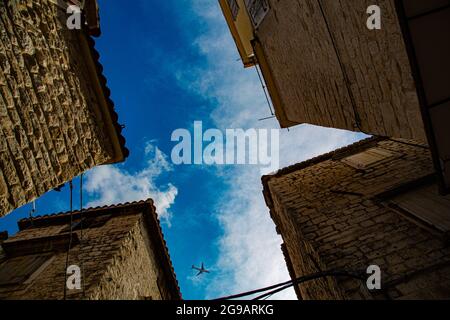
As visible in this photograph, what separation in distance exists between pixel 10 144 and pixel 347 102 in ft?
14.0

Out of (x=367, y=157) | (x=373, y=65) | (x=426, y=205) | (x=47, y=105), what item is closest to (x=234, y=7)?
(x=367, y=157)

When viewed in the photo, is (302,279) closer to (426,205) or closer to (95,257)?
(426,205)

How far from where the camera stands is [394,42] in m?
2.93

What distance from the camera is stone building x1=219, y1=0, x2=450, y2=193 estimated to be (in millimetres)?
→ 2594

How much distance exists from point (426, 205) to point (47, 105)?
587 centimetres

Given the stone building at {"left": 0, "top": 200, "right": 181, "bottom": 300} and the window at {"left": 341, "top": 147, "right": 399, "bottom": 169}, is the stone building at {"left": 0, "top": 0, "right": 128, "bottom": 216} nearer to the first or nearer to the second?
Answer: the stone building at {"left": 0, "top": 200, "right": 181, "bottom": 300}

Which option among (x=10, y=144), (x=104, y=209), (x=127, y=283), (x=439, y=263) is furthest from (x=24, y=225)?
(x=439, y=263)

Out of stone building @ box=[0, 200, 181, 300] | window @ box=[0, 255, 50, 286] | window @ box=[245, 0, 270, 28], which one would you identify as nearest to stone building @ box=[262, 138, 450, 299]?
stone building @ box=[0, 200, 181, 300]

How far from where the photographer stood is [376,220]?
17.1 ft

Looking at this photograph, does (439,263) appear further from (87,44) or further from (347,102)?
(87,44)

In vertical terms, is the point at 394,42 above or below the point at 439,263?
above

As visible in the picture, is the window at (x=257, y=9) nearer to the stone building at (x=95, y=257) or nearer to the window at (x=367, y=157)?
the window at (x=367, y=157)
